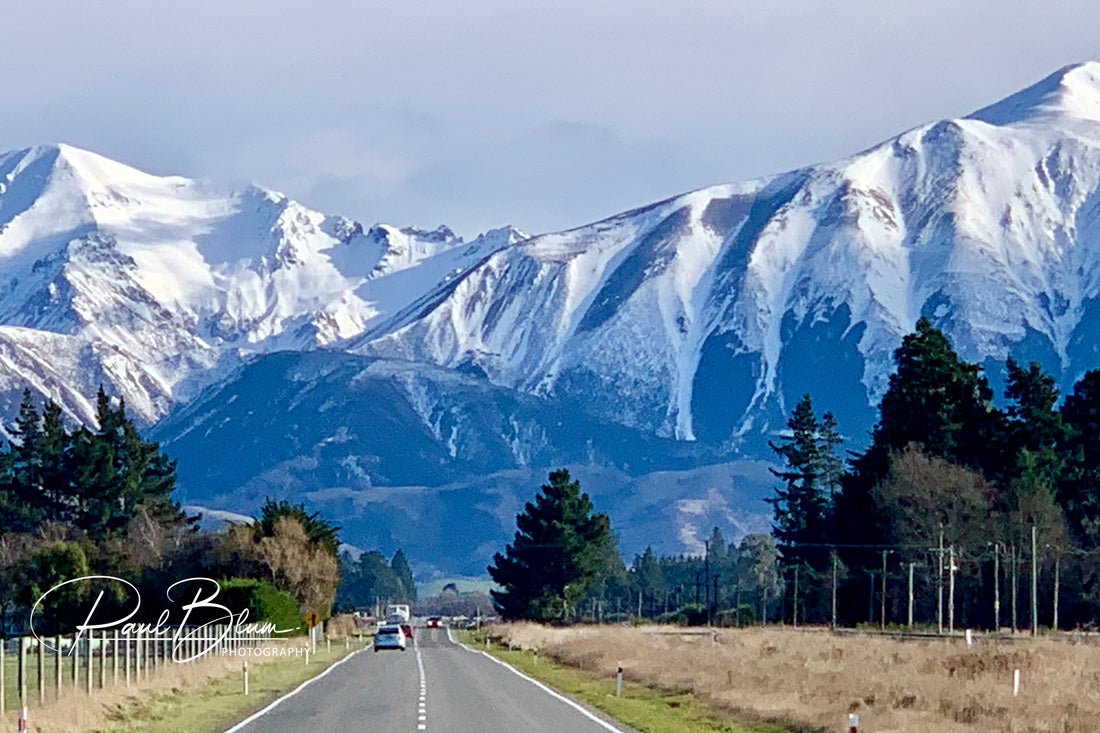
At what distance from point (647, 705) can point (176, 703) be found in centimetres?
1076

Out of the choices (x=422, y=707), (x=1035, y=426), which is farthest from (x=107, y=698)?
(x=1035, y=426)

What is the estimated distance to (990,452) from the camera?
366 ft

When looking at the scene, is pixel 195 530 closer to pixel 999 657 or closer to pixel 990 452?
pixel 990 452

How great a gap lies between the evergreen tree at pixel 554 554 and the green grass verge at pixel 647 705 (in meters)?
70.1

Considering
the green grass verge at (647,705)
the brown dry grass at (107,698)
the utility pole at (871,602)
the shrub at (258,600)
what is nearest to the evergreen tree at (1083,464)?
the utility pole at (871,602)

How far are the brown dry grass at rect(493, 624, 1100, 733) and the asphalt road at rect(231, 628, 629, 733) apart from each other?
395cm

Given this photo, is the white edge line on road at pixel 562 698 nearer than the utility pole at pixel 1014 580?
Yes

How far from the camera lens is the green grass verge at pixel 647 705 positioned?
37406mm

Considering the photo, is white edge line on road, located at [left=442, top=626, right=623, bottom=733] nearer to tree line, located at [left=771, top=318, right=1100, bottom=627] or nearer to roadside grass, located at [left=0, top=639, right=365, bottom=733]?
roadside grass, located at [left=0, top=639, right=365, bottom=733]

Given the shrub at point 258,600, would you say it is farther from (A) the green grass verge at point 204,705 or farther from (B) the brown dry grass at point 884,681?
(A) the green grass verge at point 204,705

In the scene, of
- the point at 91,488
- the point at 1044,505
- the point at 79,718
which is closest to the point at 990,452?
the point at 1044,505

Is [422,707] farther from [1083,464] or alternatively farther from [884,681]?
[1083,464]

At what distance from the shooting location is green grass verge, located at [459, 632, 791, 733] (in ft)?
123

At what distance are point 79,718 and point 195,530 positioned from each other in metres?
81.7
